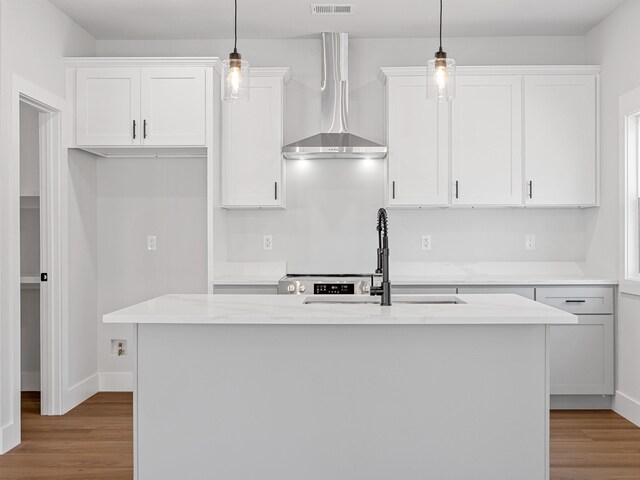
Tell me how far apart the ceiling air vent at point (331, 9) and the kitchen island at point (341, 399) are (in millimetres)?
2456

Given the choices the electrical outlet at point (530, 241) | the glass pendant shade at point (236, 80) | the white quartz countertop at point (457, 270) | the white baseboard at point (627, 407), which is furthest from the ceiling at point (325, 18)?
the white baseboard at point (627, 407)

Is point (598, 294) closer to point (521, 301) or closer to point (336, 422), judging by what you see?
point (521, 301)

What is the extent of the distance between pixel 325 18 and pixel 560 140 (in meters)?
1.97

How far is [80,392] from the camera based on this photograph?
175 inches

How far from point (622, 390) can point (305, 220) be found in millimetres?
2625

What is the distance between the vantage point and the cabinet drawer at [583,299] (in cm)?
416

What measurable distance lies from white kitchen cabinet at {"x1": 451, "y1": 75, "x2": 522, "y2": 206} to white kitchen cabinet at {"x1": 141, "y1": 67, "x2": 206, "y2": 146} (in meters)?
1.89

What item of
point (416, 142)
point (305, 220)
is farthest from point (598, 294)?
point (305, 220)

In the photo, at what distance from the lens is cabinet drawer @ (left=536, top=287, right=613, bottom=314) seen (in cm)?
416

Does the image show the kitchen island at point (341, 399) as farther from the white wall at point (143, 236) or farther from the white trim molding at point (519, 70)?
the white trim molding at point (519, 70)

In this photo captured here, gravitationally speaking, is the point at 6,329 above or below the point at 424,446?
above

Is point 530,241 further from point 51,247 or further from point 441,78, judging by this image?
point 51,247

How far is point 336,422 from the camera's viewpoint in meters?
2.49

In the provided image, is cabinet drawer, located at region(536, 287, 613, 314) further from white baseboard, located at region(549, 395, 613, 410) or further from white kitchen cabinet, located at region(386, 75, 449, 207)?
white kitchen cabinet, located at region(386, 75, 449, 207)
